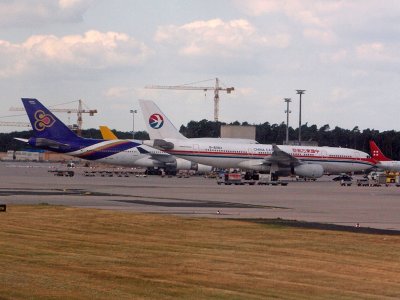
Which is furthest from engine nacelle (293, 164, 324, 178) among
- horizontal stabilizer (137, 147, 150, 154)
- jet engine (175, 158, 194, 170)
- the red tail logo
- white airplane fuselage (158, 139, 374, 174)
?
the red tail logo

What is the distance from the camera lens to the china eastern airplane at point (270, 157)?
11119 centimetres

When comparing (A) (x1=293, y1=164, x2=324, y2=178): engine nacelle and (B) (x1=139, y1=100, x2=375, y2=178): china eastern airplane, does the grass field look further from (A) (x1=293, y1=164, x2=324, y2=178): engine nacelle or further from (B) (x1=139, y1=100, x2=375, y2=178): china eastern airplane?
(A) (x1=293, y1=164, x2=324, y2=178): engine nacelle

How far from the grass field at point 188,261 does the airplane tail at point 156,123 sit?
8818cm

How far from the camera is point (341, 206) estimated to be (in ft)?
174

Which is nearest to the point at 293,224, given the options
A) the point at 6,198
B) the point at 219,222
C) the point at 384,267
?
the point at 219,222

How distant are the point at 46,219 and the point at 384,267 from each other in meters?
16.7

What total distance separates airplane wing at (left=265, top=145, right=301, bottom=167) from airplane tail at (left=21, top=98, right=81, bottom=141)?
83.0 ft

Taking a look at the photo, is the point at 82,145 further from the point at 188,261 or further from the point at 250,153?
the point at 188,261

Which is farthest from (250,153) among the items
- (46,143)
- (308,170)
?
(46,143)

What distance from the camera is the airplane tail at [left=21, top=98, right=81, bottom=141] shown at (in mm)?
110188

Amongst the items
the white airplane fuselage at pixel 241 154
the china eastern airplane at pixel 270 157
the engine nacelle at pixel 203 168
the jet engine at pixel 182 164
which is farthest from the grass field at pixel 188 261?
the engine nacelle at pixel 203 168

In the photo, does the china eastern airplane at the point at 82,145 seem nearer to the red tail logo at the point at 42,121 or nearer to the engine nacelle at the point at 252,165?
the red tail logo at the point at 42,121

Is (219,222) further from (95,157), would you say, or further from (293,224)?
(95,157)

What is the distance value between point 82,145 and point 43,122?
29.0 ft
